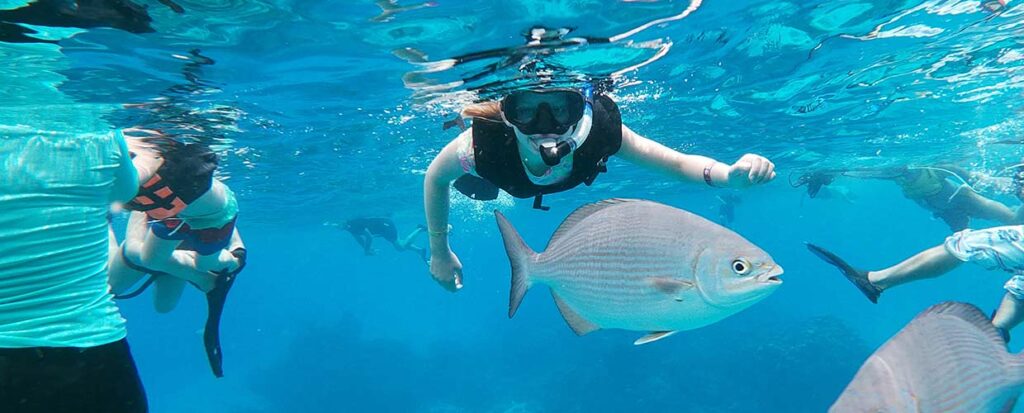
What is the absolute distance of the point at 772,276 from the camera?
7.52 feet

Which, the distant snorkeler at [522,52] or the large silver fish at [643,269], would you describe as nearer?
the large silver fish at [643,269]

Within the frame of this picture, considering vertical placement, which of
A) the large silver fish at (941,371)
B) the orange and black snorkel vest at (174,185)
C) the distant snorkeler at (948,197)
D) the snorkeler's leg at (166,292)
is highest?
the large silver fish at (941,371)

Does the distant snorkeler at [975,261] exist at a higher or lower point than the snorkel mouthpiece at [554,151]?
lower

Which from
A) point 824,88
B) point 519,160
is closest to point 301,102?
point 519,160

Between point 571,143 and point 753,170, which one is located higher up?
point 753,170

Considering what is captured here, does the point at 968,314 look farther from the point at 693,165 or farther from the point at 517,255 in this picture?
the point at 517,255

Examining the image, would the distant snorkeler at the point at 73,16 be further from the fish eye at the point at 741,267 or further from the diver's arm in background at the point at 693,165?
the fish eye at the point at 741,267

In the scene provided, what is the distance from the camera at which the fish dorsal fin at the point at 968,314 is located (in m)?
2.68

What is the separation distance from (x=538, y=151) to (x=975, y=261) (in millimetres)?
5902

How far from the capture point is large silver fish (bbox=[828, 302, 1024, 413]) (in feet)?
7.82

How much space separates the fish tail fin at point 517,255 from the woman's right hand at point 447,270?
4.99 ft

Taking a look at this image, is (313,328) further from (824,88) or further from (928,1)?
(928,1)

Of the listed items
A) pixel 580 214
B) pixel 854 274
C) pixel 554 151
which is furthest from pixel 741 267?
pixel 854 274

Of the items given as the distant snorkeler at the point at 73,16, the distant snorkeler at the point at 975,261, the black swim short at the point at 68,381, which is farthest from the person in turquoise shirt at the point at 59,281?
the distant snorkeler at the point at 975,261
